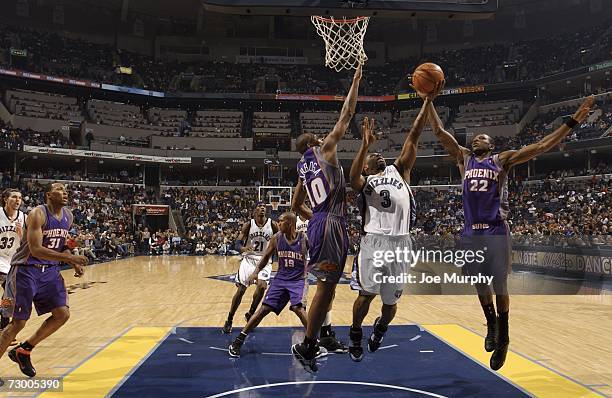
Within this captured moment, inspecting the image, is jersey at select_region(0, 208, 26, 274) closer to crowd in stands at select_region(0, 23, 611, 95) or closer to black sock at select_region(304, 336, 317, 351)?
black sock at select_region(304, 336, 317, 351)

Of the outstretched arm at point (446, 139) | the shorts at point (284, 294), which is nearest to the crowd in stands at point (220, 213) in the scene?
the shorts at point (284, 294)

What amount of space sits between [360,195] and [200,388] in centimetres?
276

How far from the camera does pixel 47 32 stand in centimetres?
3909

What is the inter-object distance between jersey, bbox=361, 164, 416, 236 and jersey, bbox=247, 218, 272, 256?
385 cm

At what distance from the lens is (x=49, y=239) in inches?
215

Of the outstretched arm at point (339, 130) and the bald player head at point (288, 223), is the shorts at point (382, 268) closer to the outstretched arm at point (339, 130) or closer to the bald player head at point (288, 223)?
the outstretched arm at point (339, 130)

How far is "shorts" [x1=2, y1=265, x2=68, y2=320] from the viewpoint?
215 inches

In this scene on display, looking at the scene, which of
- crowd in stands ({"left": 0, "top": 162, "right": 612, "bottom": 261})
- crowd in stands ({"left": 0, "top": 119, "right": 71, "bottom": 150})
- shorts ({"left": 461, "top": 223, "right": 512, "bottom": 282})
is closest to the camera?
shorts ({"left": 461, "top": 223, "right": 512, "bottom": 282})

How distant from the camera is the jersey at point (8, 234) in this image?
25.7ft

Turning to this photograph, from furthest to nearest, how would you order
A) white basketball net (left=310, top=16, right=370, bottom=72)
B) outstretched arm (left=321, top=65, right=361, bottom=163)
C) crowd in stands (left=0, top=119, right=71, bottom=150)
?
crowd in stands (left=0, top=119, right=71, bottom=150) → white basketball net (left=310, top=16, right=370, bottom=72) → outstretched arm (left=321, top=65, right=361, bottom=163)

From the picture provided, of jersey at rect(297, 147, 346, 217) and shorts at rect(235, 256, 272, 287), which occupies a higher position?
jersey at rect(297, 147, 346, 217)

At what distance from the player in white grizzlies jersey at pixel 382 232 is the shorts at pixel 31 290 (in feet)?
10.9

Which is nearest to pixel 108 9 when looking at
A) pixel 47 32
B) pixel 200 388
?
pixel 47 32

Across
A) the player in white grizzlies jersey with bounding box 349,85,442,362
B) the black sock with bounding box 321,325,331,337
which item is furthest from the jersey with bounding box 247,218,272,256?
the player in white grizzlies jersey with bounding box 349,85,442,362
